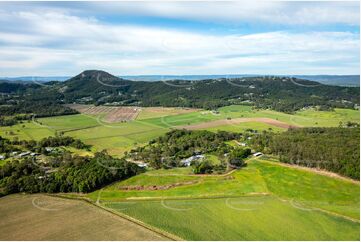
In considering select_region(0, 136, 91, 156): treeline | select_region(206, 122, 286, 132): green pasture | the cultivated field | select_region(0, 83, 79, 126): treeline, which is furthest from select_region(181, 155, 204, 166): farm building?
select_region(0, 83, 79, 126): treeline

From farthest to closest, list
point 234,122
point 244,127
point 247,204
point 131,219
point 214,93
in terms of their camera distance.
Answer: point 214,93
point 234,122
point 244,127
point 247,204
point 131,219

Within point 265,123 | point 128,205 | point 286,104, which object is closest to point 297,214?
point 128,205

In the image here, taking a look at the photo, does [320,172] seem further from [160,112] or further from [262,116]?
[160,112]

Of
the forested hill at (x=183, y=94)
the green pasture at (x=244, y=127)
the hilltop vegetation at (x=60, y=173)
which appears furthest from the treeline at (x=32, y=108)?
the green pasture at (x=244, y=127)

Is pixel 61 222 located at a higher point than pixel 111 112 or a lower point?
lower

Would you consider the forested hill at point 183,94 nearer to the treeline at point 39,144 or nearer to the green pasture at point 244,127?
the green pasture at point 244,127

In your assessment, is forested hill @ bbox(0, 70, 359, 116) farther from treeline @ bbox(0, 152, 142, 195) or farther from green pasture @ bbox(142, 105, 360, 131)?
treeline @ bbox(0, 152, 142, 195)

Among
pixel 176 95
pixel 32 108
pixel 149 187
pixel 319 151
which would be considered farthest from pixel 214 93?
pixel 149 187

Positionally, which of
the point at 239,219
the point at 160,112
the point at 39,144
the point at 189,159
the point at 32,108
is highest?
the point at 32,108
